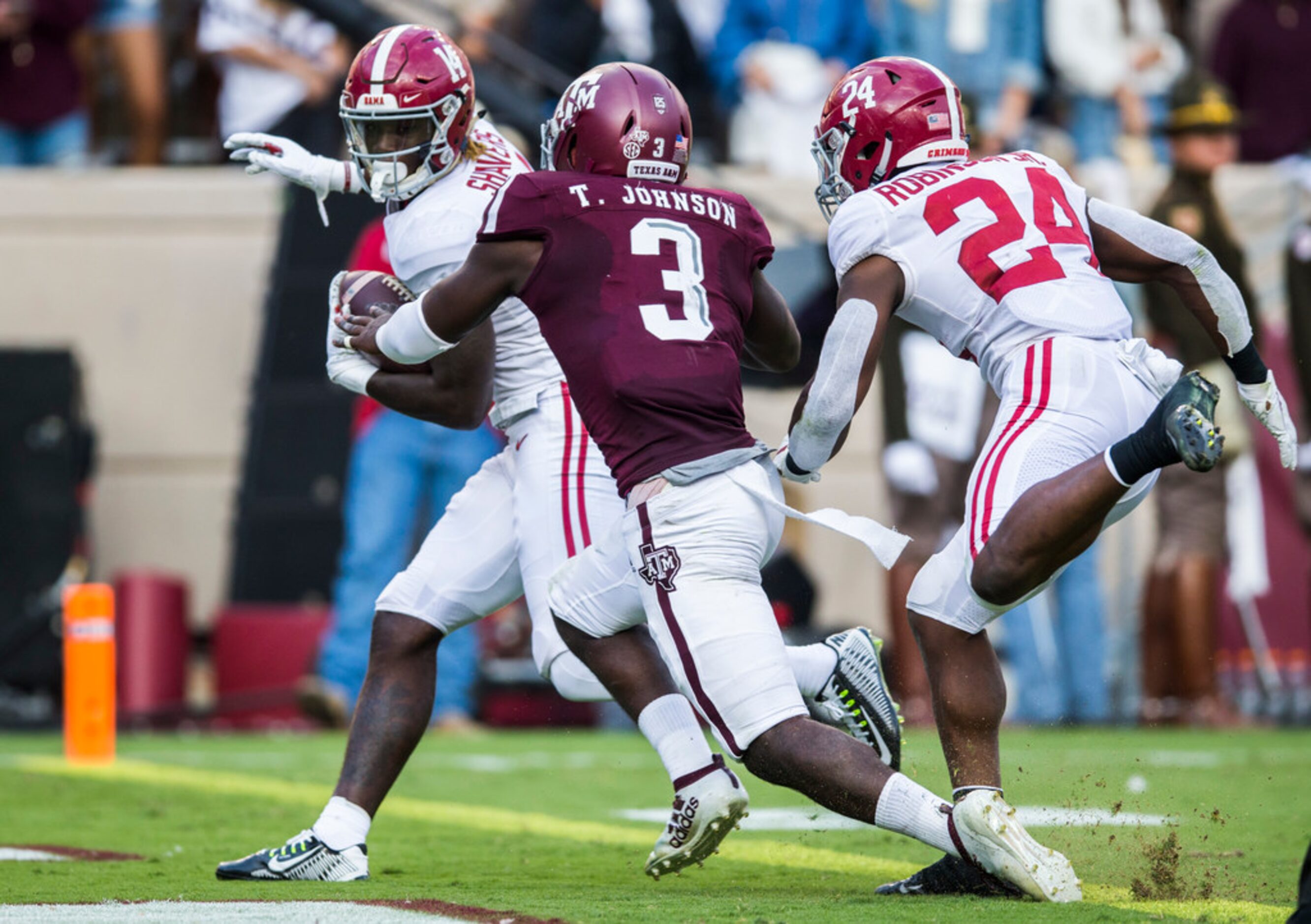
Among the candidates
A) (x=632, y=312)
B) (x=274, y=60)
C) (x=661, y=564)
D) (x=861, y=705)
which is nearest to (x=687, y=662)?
(x=661, y=564)

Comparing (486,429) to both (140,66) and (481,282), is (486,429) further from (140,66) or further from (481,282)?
(481,282)

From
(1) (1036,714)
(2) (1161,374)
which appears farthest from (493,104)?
(2) (1161,374)

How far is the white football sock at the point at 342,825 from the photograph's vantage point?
4.48 meters

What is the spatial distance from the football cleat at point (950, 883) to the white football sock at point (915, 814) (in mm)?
76

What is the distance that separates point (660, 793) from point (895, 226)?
121 inches

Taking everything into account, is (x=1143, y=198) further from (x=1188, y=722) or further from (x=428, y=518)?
(x=428, y=518)

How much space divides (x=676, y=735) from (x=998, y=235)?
1262 mm

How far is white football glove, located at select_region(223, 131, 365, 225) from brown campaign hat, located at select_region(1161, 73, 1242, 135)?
553cm

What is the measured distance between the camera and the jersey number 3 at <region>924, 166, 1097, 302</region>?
4332mm

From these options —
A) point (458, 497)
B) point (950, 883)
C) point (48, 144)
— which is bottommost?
point (950, 883)

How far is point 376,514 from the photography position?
9.09 m

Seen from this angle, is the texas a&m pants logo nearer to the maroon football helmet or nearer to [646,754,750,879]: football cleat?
[646,754,750,879]: football cleat

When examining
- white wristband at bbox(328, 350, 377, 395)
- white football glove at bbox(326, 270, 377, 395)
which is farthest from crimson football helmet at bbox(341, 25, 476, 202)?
white wristband at bbox(328, 350, 377, 395)

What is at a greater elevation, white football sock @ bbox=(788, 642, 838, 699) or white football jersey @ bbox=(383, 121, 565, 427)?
white football jersey @ bbox=(383, 121, 565, 427)
